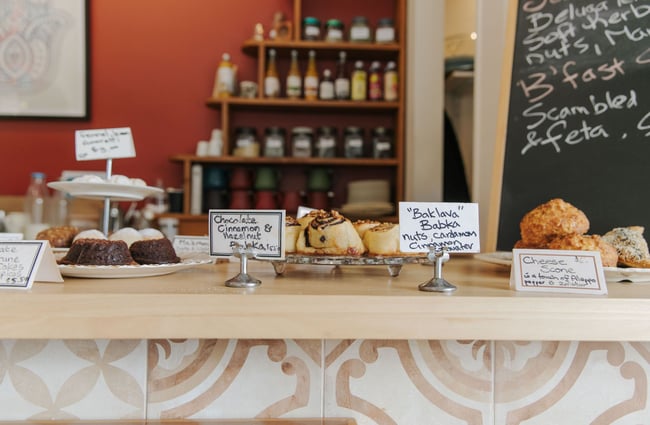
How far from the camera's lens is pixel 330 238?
2.93 feet

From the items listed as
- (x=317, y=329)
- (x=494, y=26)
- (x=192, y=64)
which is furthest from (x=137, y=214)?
(x=317, y=329)

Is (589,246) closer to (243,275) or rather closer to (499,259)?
(499,259)

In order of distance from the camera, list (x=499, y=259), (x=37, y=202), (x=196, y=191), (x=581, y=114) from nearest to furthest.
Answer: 1. (x=499, y=259)
2. (x=581, y=114)
3. (x=37, y=202)
4. (x=196, y=191)

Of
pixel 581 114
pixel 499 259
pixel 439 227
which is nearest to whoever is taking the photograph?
pixel 439 227

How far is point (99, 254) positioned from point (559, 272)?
2.30 feet

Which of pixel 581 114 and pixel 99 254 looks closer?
pixel 99 254

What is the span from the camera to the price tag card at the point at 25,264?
724 millimetres

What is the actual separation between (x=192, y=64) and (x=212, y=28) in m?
0.23

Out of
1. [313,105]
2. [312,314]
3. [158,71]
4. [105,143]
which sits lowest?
[312,314]

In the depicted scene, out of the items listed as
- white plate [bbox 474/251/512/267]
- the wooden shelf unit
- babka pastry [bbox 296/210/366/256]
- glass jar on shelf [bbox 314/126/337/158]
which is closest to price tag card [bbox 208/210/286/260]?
babka pastry [bbox 296/210/366/256]

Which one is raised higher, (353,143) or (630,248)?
(353,143)

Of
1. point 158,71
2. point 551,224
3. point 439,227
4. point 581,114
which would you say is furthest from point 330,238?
point 158,71

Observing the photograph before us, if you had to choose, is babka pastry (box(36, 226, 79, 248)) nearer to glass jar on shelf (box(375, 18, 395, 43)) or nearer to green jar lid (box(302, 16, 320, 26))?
green jar lid (box(302, 16, 320, 26))

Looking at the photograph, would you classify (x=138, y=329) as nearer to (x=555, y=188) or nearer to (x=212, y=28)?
(x=555, y=188)
